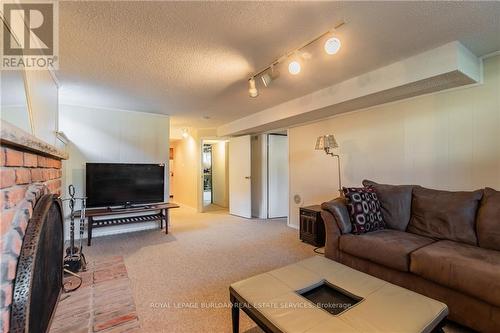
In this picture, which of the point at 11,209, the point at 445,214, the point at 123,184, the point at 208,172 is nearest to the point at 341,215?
the point at 445,214

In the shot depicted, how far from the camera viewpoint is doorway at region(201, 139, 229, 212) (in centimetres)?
712

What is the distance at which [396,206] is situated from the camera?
2.59 m

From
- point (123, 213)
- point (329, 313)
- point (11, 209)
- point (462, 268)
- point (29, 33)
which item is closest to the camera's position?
point (11, 209)

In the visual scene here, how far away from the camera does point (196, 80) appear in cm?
287

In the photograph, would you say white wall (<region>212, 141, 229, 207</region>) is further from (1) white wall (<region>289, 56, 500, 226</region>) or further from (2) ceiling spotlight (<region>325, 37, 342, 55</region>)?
(2) ceiling spotlight (<region>325, 37, 342, 55</region>)

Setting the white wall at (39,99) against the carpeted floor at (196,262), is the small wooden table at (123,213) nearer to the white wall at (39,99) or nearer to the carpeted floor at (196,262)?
the carpeted floor at (196,262)

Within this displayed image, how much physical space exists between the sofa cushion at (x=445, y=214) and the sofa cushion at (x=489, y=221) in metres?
0.05

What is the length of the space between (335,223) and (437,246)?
0.85m

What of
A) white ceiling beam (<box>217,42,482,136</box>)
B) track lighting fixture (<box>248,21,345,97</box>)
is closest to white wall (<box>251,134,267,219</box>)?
white ceiling beam (<box>217,42,482,136</box>)

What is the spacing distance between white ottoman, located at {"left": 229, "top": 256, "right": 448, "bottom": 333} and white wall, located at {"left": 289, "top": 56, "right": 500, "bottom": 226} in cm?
190

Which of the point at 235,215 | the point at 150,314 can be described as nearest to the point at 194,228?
the point at 235,215

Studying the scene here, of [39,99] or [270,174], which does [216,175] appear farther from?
[39,99]

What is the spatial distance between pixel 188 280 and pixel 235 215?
3382mm

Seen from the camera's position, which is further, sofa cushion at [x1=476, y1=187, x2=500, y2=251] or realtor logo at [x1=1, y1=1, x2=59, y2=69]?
sofa cushion at [x1=476, y1=187, x2=500, y2=251]
